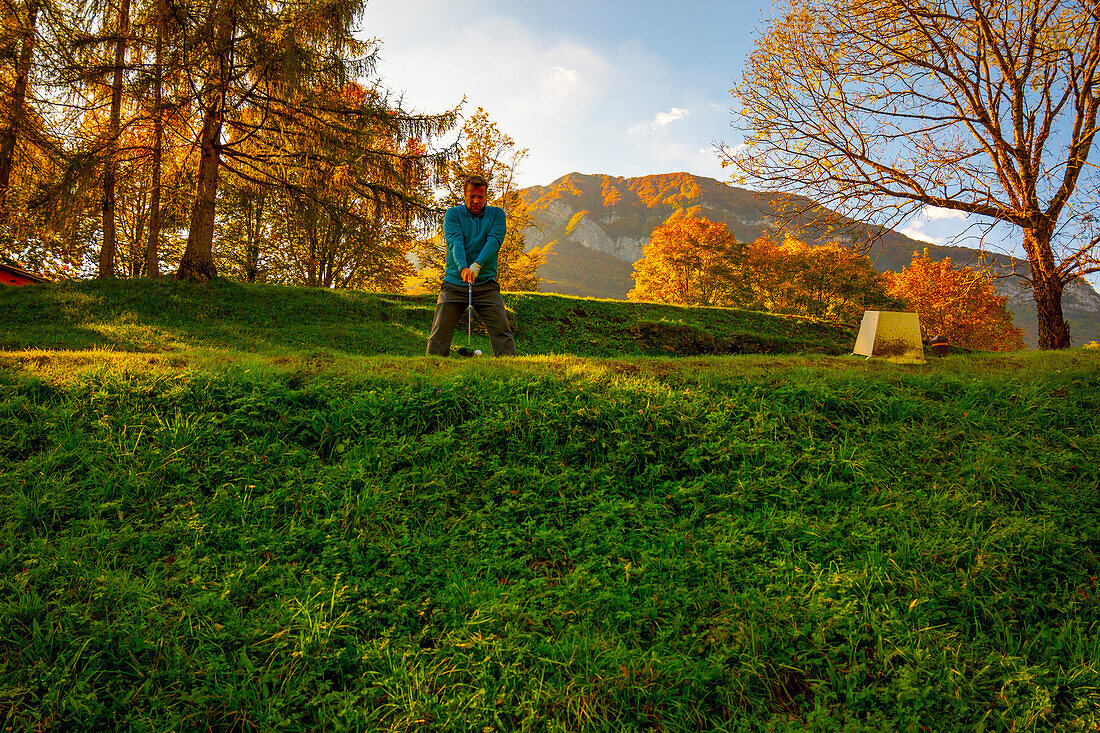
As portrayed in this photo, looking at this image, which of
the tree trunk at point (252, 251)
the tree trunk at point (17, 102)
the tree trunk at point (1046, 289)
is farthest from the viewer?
the tree trunk at point (252, 251)

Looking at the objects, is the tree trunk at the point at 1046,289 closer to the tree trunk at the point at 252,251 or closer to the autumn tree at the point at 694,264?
the autumn tree at the point at 694,264

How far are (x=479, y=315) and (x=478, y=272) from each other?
594mm

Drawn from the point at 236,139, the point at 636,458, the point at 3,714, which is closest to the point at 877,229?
the point at 636,458

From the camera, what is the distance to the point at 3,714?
2.00m

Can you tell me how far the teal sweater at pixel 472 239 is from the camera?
21.3 feet

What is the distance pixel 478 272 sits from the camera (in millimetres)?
6398

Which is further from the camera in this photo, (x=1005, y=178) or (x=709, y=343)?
(x=709, y=343)

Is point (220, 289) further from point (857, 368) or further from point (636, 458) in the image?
point (857, 368)

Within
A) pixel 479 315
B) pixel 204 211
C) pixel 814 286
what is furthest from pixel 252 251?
pixel 814 286

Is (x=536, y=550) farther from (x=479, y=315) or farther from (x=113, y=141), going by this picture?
(x=113, y=141)

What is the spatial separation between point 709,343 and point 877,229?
14.6ft

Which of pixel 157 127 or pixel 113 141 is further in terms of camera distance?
pixel 157 127

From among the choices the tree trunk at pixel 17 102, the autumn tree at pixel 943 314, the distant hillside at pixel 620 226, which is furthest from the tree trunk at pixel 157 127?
the distant hillside at pixel 620 226

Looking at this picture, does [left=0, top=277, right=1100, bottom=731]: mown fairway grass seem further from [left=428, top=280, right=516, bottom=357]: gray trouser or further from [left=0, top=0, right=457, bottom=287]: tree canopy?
[left=0, top=0, right=457, bottom=287]: tree canopy
